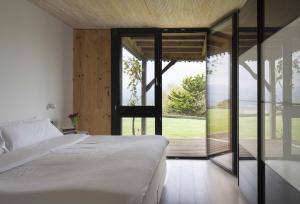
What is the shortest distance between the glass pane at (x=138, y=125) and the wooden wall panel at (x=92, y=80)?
308 millimetres

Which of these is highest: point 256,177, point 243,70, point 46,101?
point 243,70

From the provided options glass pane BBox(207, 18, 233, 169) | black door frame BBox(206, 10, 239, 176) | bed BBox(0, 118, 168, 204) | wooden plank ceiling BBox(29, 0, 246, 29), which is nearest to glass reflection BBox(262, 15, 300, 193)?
bed BBox(0, 118, 168, 204)

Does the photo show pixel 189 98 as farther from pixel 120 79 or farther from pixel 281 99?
pixel 281 99

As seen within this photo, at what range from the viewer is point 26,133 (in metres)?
3.28

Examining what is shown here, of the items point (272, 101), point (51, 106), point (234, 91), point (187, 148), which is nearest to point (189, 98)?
point (187, 148)

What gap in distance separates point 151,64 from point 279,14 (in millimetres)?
3440

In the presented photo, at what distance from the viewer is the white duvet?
1.70m

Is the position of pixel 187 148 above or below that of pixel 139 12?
below

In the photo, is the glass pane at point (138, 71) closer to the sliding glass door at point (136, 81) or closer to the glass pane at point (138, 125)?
the sliding glass door at point (136, 81)

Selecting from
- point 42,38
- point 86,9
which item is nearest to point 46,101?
point 42,38

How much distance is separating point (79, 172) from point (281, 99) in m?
1.51

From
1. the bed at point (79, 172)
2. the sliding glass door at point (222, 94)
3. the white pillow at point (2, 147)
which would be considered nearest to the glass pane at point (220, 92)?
the sliding glass door at point (222, 94)

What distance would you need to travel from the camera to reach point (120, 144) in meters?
3.34

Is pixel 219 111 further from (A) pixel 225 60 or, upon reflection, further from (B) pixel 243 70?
(B) pixel 243 70
